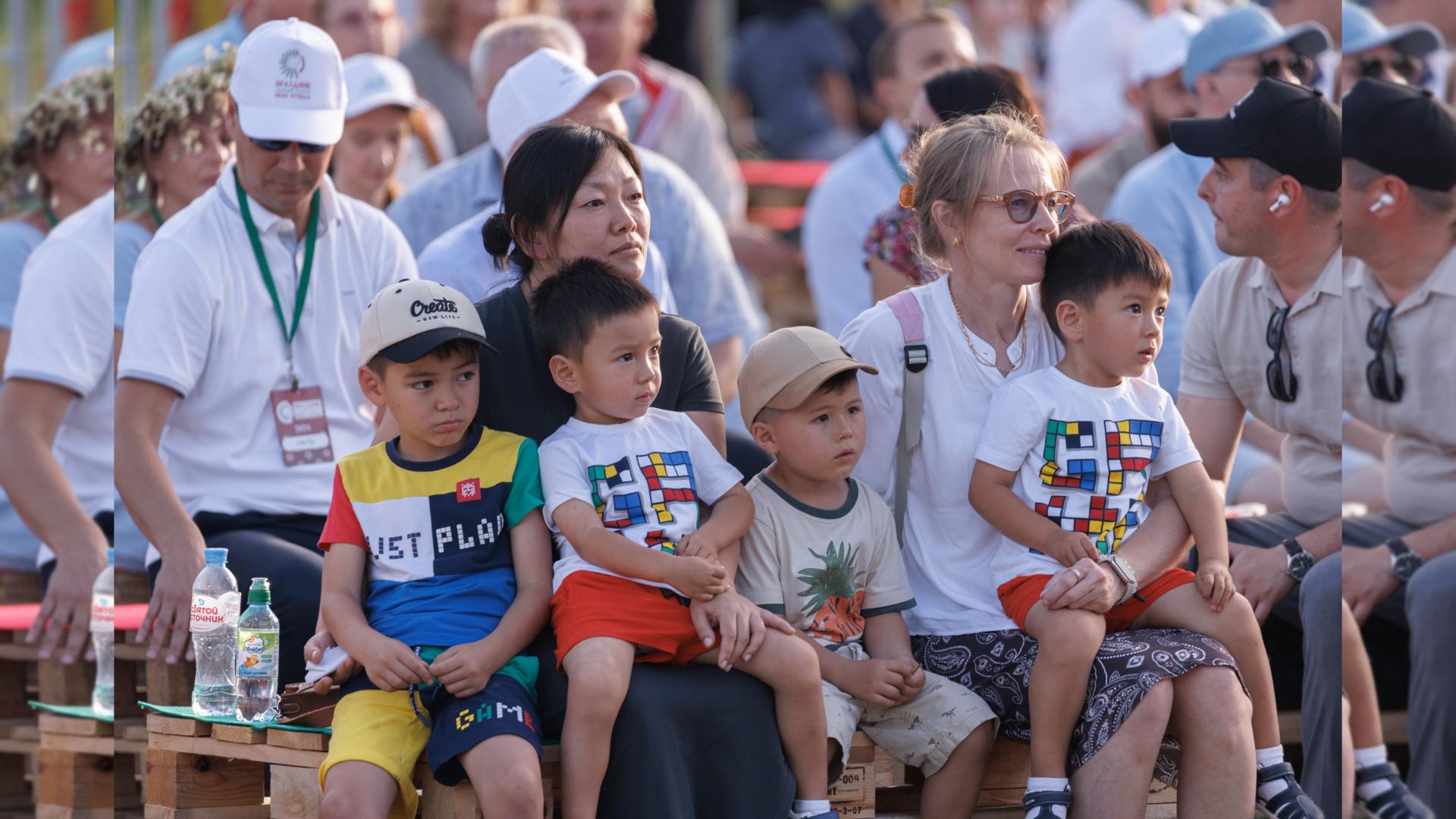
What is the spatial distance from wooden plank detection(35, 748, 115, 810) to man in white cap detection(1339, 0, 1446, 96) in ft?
12.9

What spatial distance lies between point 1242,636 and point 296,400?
7.08ft

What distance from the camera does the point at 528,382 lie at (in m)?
3.42

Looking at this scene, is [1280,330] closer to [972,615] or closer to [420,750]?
[972,615]

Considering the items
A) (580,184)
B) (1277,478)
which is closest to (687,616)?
(580,184)

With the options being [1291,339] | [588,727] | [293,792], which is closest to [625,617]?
[588,727]

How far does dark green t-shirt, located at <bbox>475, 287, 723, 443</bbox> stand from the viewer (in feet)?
11.2

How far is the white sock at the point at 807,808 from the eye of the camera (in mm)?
3145

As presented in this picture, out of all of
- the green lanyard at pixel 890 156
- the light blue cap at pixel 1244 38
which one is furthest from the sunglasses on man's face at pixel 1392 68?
the green lanyard at pixel 890 156

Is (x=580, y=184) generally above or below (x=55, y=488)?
above

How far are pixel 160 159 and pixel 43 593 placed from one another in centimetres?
138

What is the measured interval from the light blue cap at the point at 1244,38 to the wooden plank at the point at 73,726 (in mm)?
3199

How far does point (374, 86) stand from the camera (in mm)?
5277

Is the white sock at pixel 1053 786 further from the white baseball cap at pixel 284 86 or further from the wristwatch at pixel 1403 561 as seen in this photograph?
the white baseball cap at pixel 284 86

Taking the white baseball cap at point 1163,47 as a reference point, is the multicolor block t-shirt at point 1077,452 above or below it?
below
